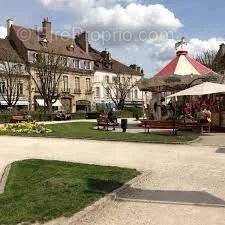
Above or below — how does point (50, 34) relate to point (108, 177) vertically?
above

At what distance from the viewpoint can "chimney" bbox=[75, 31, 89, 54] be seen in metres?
76.2

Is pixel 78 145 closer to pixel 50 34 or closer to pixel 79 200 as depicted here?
pixel 79 200

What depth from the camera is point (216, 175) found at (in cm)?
1058

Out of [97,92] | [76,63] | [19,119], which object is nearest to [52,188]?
[19,119]

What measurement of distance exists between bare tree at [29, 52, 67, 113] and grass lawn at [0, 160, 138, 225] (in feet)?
157

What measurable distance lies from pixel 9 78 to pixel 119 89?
22.2m

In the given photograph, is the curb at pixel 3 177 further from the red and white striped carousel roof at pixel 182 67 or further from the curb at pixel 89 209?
the red and white striped carousel roof at pixel 182 67

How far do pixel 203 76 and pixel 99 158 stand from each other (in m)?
15.2

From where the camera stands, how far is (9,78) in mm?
59031

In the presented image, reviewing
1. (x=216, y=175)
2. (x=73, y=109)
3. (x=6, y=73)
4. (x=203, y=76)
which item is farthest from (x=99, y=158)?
(x=73, y=109)

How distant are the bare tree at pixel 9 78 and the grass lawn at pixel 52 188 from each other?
4752 centimetres

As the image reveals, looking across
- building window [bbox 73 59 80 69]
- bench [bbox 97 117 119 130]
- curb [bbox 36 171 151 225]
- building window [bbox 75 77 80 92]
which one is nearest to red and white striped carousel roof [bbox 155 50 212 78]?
bench [bbox 97 117 119 130]

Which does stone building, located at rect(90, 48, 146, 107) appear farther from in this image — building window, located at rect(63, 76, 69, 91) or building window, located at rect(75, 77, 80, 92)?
building window, located at rect(63, 76, 69, 91)

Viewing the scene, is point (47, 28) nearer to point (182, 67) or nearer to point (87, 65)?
point (87, 65)
